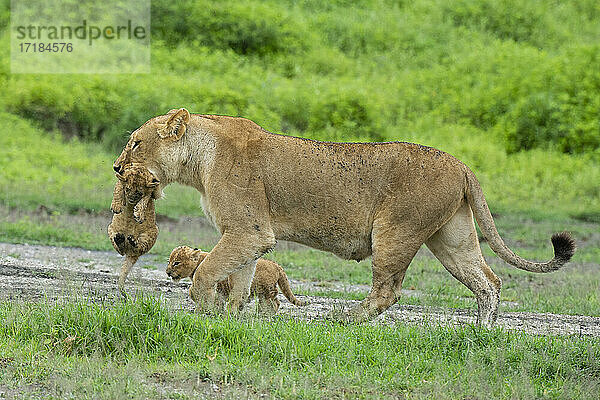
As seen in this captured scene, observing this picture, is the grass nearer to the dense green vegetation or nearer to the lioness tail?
the lioness tail

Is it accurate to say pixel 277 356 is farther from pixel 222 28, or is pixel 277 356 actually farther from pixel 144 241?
pixel 222 28

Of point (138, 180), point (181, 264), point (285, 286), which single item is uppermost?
point (138, 180)

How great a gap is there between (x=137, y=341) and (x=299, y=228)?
1.71 m

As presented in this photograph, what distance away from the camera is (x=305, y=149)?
7.26 metres

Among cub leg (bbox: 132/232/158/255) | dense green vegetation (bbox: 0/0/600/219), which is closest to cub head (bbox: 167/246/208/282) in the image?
cub leg (bbox: 132/232/158/255)

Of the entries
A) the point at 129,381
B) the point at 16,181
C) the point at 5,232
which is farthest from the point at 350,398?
the point at 16,181

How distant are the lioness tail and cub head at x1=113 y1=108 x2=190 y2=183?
2.36m

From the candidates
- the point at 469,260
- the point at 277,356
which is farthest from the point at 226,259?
the point at 469,260

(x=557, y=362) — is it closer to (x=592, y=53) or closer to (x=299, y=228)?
(x=299, y=228)

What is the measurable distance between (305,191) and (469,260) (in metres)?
1.54

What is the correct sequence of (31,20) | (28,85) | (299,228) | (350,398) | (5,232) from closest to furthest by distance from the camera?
1. (350,398)
2. (299,228)
3. (5,232)
4. (28,85)
5. (31,20)

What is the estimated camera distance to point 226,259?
6895 millimetres

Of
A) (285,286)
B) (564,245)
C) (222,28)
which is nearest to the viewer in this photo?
(564,245)

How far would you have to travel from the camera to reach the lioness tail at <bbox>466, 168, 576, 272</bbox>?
7332 mm
